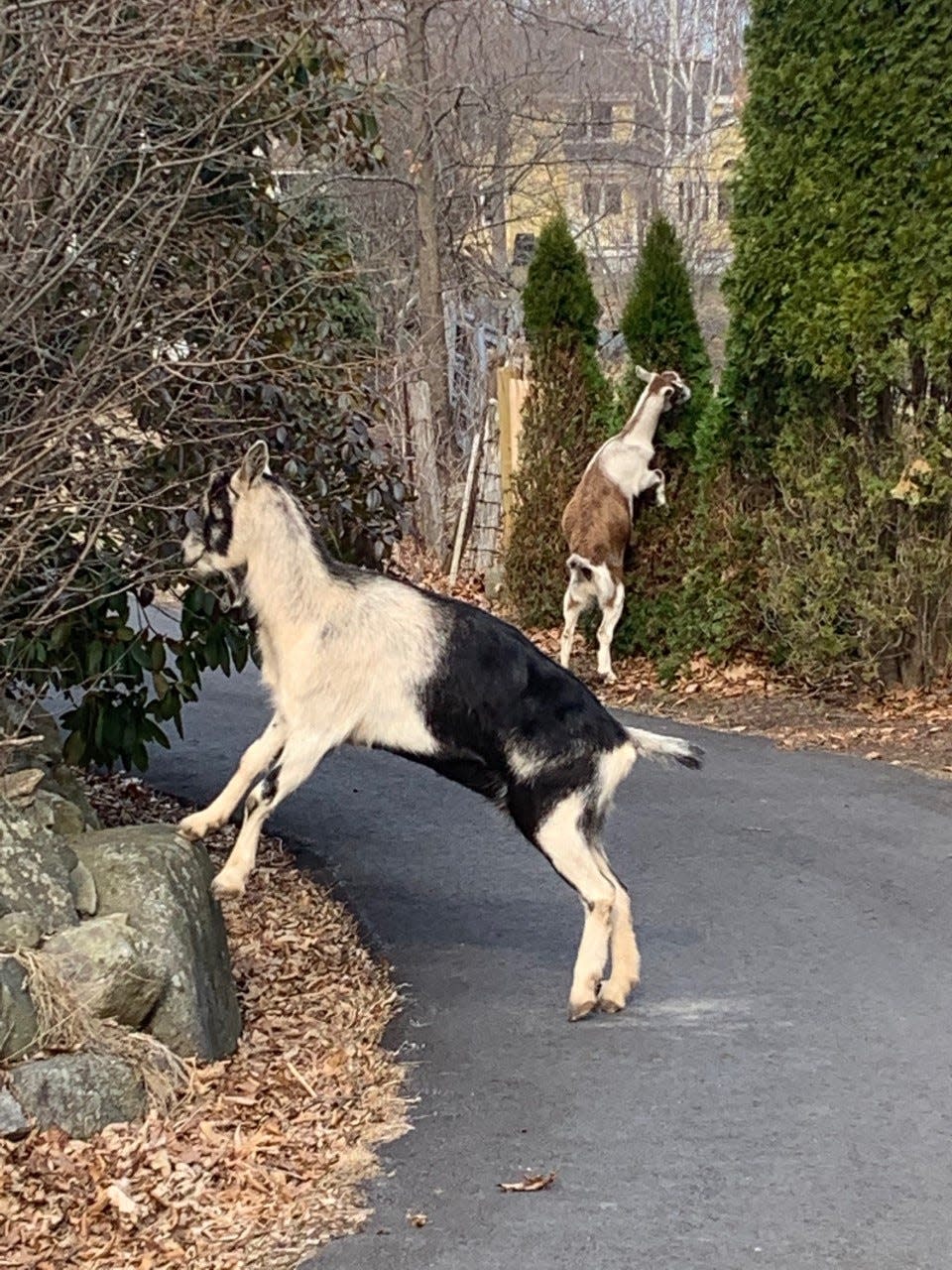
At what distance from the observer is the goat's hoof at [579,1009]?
6.43 metres

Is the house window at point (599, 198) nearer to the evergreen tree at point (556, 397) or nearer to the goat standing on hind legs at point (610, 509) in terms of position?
the evergreen tree at point (556, 397)

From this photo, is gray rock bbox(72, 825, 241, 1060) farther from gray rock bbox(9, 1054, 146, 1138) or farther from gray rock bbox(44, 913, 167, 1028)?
gray rock bbox(9, 1054, 146, 1138)

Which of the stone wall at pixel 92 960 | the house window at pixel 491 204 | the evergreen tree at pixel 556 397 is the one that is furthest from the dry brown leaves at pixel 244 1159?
the house window at pixel 491 204

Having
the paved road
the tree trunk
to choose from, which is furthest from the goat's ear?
the tree trunk

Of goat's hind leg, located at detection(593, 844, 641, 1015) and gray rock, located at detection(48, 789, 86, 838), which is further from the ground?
gray rock, located at detection(48, 789, 86, 838)

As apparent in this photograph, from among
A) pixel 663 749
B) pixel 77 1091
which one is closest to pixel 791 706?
pixel 663 749

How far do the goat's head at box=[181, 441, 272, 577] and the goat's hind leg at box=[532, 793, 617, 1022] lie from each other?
1621 mm

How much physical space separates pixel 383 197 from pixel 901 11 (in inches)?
548

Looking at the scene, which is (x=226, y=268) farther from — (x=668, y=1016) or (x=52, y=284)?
(x=668, y=1016)

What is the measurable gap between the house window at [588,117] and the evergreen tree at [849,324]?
39.6ft

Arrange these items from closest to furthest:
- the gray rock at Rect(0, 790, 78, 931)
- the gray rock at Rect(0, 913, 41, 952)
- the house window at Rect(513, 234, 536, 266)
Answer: the gray rock at Rect(0, 913, 41, 952)
the gray rock at Rect(0, 790, 78, 931)
the house window at Rect(513, 234, 536, 266)

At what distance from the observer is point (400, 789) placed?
34.4 feet

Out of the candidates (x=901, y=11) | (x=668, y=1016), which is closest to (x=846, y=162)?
(x=901, y=11)

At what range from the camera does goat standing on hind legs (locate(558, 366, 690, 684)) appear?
13109mm
